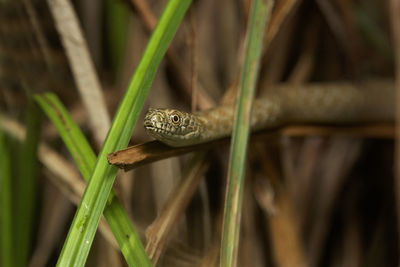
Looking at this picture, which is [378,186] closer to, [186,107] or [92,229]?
[186,107]

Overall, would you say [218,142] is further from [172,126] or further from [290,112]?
[290,112]

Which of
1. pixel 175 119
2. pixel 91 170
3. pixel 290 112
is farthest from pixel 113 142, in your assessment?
pixel 290 112

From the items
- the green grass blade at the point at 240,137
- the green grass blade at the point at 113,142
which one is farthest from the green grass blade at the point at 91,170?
the green grass blade at the point at 240,137

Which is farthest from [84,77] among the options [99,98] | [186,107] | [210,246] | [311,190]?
[311,190]

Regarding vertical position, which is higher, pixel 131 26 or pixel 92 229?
pixel 131 26

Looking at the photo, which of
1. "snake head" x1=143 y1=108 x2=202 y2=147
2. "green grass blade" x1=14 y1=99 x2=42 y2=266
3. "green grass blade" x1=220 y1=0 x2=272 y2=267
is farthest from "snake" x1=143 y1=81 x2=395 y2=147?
"green grass blade" x1=14 y1=99 x2=42 y2=266

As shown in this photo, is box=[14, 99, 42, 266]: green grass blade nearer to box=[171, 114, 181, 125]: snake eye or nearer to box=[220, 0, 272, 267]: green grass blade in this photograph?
box=[171, 114, 181, 125]: snake eye
